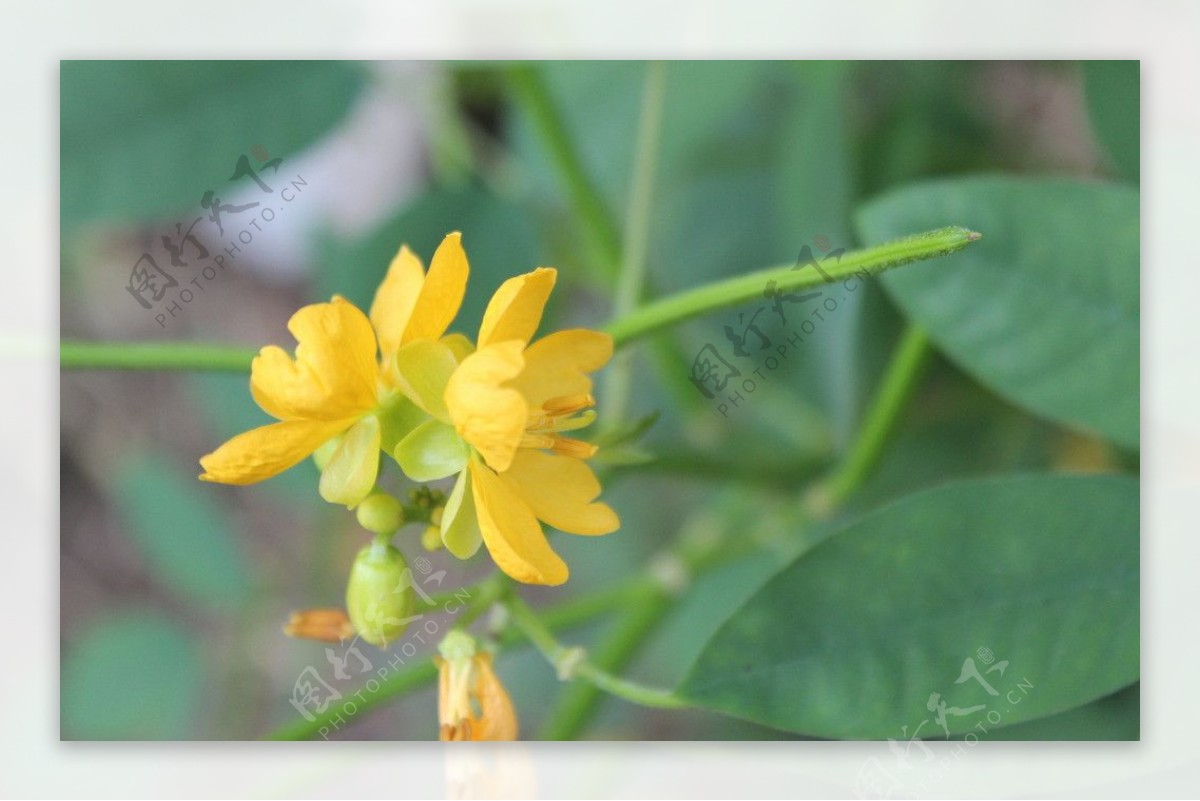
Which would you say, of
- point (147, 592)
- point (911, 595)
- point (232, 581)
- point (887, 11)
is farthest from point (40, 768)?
point (887, 11)

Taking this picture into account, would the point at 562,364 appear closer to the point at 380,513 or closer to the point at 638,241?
the point at 380,513

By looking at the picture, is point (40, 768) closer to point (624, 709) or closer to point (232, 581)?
point (232, 581)

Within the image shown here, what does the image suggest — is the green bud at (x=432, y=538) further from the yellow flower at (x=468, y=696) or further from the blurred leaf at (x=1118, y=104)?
the blurred leaf at (x=1118, y=104)

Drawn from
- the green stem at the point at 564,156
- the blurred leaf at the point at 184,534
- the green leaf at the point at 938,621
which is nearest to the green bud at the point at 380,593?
the green leaf at the point at 938,621

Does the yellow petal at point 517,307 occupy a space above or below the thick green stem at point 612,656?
above

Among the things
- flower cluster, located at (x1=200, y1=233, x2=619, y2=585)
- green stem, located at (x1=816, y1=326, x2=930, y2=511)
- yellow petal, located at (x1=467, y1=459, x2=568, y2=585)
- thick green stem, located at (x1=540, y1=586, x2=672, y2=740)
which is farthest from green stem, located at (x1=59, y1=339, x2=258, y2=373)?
green stem, located at (x1=816, y1=326, x2=930, y2=511)

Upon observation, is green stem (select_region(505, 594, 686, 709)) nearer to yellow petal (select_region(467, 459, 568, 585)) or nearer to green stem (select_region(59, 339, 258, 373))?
yellow petal (select_region(467, 459, 568, 585))

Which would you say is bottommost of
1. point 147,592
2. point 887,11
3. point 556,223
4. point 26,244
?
point 147,592
